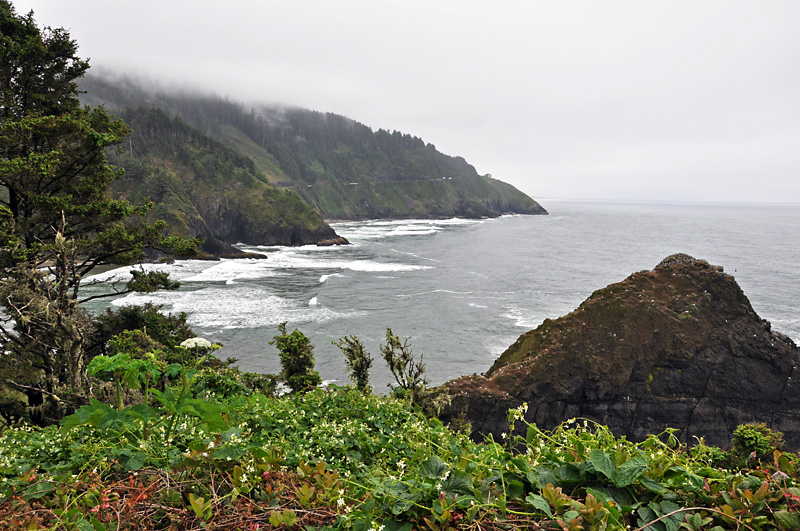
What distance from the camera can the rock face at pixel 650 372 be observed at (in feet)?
53.0

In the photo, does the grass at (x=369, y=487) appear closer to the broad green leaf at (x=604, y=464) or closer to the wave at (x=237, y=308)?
the broad green leaf at (x=604, y=464)

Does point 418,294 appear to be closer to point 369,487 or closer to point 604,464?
point 369,487

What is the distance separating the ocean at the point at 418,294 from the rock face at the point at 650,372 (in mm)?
6386

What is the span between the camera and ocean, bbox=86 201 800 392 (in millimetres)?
26188

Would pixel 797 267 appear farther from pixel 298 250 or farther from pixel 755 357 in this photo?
pixel 298 250

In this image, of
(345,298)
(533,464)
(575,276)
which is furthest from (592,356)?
(575,276)

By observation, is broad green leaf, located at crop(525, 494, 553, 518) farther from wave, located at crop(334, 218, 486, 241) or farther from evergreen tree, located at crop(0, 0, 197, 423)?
wave, located at crop(334, 218, 486, 241)

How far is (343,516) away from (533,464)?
1.23 m

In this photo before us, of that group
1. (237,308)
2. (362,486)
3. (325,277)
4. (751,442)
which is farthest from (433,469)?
(325,277)

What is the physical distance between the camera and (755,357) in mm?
17672

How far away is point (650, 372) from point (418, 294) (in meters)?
25.3

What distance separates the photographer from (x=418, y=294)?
4053cm

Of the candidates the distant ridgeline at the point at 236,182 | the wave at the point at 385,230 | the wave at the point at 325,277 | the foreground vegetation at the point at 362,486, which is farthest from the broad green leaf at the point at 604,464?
the wave at the point at 385,230

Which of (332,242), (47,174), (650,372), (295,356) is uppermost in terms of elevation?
(47,174)
